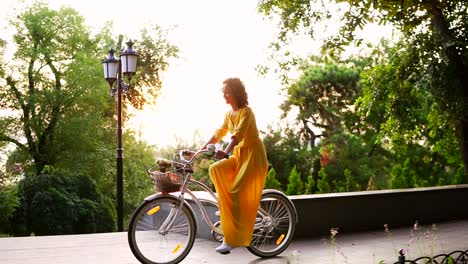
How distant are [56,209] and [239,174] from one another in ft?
38.2

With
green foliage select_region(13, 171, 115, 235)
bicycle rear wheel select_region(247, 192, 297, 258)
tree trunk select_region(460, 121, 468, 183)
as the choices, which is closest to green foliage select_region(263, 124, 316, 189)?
green foliage select_region(13, 171, 115, 235)

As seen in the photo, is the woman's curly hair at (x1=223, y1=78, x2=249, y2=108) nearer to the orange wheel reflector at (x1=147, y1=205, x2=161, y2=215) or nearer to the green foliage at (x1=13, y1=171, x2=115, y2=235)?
the orange wheel reflector at (x1=147, y1=205, x2=161, y2=215)

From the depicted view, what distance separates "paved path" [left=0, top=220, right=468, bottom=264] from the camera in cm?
609

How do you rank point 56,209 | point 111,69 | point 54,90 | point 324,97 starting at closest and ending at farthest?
point 111,69
point 56,209
point 54,90
point 324,97

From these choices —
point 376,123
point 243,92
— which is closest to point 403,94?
point 243,92

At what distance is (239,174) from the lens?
5.86 m

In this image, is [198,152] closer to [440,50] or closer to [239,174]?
[239,174]

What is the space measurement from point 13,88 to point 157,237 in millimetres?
24264

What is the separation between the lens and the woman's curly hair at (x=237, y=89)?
5895 mm

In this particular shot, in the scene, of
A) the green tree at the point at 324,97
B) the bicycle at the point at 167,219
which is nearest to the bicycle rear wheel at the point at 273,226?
the bicycle at the point at 167,219

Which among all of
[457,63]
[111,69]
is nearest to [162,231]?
[457,63]

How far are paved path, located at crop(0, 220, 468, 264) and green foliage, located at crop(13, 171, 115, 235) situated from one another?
877cm

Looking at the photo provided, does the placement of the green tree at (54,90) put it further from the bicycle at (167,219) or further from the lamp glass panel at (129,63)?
the bicycle at (167,219)

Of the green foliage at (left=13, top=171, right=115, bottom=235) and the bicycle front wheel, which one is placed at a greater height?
the bicycle front wheel
